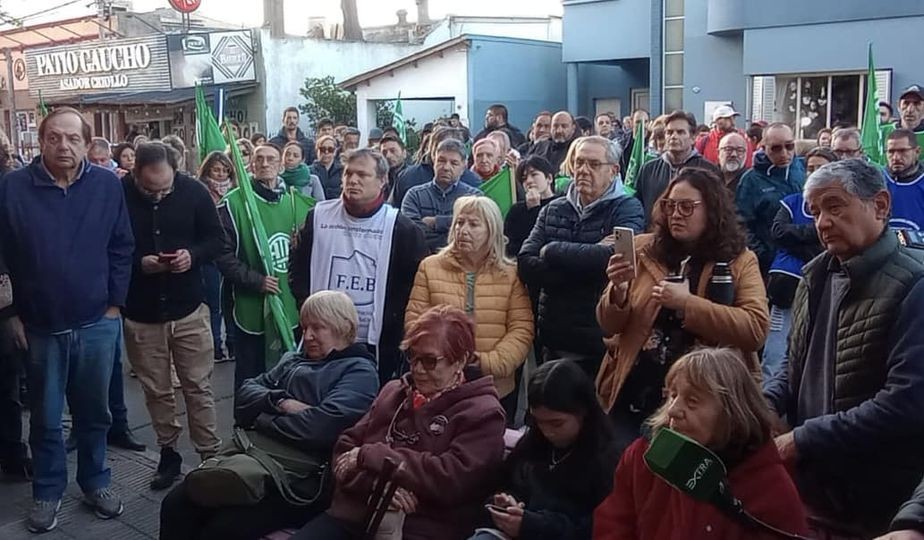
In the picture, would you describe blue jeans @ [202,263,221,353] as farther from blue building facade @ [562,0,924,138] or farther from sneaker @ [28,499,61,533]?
blue building facade @ [562,0,924,138]

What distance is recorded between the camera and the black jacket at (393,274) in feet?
16.0

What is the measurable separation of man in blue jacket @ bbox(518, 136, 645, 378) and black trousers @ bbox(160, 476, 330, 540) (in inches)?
56.5

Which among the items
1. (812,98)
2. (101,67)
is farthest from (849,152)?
(101,67)

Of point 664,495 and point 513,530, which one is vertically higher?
point 664,495

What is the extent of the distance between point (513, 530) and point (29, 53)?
103 feet

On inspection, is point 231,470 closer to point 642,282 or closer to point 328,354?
point 328,354

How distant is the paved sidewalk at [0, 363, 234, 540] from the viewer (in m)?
4.70

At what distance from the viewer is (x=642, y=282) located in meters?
3.57

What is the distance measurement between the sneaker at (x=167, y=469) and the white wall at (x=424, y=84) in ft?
58.9

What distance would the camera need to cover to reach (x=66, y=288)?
15.0 ft

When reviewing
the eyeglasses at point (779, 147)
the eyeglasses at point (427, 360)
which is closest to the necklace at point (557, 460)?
the eyeglasses at point (427, 360)

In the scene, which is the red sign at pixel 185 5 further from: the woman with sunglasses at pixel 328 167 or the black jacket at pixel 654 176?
the black jacket at pixel 654 176

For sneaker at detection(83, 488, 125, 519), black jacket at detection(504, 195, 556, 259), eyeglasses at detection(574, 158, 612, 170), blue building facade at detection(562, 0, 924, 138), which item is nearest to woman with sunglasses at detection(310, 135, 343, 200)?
black jacket at detection(504, 195, 556, 259)

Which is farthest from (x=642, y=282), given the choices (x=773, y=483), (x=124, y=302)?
(x=124, y=302)
